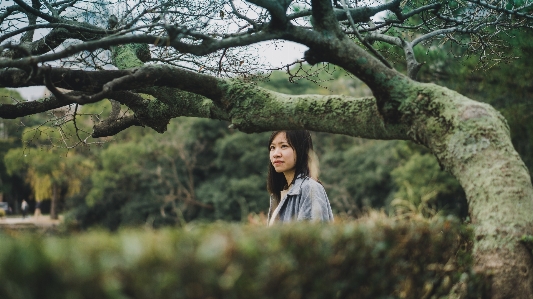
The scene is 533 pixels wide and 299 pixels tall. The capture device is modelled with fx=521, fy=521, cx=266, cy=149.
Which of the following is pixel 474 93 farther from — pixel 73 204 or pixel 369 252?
pixel 73 204

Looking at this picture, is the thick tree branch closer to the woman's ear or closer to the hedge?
the hedge

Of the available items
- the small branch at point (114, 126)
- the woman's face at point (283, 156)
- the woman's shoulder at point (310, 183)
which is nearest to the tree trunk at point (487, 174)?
the woman's shoulder at point (310, 183)

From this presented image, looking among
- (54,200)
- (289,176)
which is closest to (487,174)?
(289,176)

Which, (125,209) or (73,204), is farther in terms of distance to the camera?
(73,204)

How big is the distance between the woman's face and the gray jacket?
15 centimetres

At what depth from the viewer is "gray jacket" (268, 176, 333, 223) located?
3.53m

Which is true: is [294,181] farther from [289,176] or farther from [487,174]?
[487,174]

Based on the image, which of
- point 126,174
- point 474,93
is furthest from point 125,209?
point 474,93

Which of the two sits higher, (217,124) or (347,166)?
(217,124)

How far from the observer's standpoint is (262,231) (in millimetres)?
1848

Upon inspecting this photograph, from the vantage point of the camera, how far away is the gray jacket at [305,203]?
353 cm

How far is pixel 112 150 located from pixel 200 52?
2405cm

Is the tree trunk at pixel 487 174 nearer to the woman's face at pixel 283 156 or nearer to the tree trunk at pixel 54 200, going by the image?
the woman's face at pixel 283 156

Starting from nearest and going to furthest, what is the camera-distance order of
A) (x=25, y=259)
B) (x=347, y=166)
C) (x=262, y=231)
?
(x=25, y=259) → (x=262, y=231) → (x=347, y=166)
